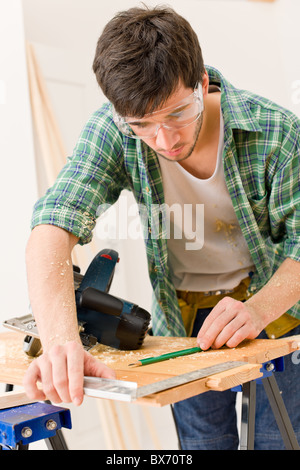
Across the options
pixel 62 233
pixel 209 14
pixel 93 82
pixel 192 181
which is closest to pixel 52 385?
pixel 62 233

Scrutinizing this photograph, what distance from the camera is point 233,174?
149 centimetres

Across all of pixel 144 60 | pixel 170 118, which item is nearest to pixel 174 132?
pixel 170 118

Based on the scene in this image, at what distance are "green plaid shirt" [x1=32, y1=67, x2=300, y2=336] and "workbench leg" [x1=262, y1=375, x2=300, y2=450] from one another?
360 millimetres

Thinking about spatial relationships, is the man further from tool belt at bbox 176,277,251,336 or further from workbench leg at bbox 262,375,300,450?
workbench leg at bbox 262,375,300,450

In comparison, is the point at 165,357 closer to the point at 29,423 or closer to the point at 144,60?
the point at 29,423

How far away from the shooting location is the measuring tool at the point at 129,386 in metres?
0.83

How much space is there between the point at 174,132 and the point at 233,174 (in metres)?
0.26

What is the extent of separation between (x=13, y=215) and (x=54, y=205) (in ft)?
3.84

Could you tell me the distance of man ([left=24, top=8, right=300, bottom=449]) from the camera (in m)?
1.22

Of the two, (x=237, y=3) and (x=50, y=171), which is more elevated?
(x=237, y=3)

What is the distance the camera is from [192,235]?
164 cm

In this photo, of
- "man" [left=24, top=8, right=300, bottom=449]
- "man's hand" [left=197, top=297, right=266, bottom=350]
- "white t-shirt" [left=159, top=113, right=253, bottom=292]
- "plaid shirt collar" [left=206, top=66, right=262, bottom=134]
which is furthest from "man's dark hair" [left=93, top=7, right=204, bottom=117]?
"man's hand" [left=197, top=297, right=266, bottom=350]
